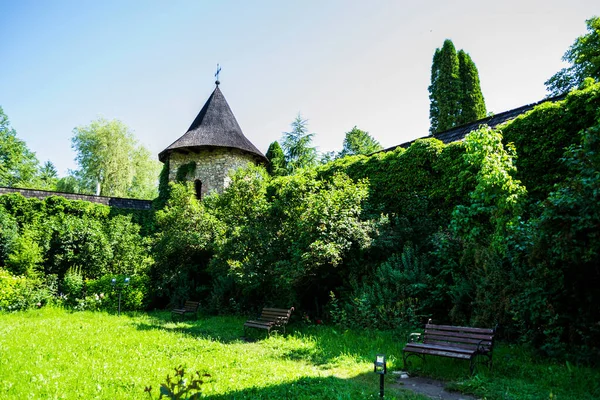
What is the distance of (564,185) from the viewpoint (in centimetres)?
568

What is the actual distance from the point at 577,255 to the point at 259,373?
184 inches

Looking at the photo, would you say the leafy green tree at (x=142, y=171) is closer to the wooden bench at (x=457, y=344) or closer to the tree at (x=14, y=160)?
the tree at (x=14, y=160)

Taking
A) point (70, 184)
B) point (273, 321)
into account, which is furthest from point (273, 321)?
point (70, 184)

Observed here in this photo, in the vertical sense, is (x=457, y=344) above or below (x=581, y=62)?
below

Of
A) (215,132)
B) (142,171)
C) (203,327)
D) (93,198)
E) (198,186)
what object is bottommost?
(203,327)

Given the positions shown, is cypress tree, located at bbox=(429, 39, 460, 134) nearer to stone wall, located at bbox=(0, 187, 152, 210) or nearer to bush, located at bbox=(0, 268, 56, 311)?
stone wall, located at bbox=(0, 187, 152, 210)

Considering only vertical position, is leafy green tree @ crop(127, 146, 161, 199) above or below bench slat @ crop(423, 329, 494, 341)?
above

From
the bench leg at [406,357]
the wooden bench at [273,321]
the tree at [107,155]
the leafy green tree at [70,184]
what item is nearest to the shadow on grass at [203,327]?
the wooden bench at [273,321]

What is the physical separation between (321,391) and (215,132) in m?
19.4

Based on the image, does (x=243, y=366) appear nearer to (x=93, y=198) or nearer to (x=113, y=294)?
(x=113, y=294)

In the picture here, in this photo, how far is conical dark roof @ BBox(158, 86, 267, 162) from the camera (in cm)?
2162

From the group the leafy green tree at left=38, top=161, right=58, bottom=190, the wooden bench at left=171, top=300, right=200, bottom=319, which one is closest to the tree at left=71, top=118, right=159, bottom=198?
the leafy green tree at left=38, top=161, right=58, bottom=190

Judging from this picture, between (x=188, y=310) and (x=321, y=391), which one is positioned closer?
(x=321, y=391)

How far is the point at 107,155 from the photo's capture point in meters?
34.7
